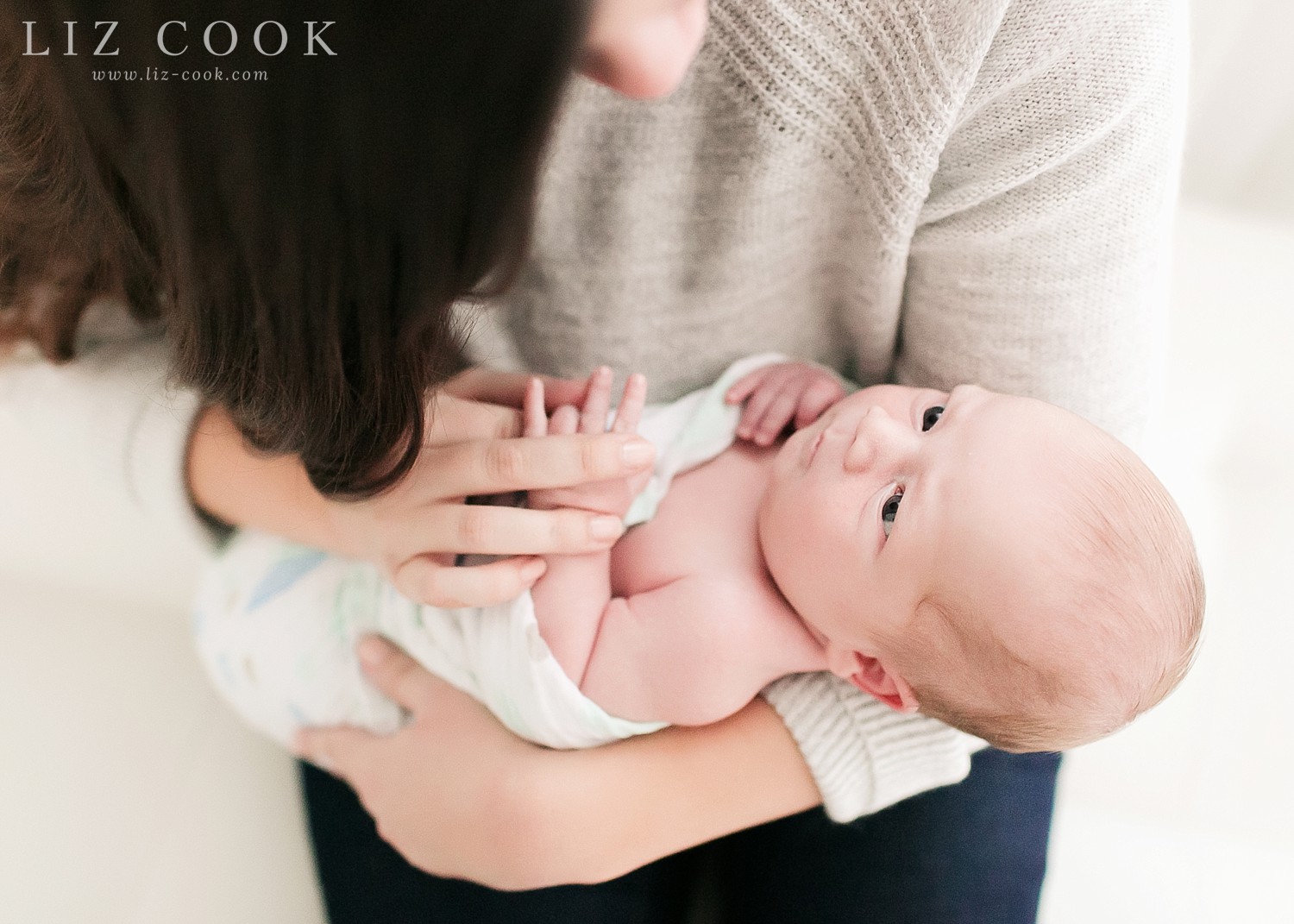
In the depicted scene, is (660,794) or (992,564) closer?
(992,564)

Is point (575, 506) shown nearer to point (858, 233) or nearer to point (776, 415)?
point (776, 415)

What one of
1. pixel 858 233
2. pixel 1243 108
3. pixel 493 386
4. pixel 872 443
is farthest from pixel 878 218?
pixel 1243 108

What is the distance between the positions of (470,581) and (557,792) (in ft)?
0.72

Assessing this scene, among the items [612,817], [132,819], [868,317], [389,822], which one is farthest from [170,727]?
[868,317]

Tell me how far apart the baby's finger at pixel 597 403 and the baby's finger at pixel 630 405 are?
0.5 inches

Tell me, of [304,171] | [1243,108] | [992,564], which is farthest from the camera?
[1243,108]

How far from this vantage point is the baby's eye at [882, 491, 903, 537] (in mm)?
684

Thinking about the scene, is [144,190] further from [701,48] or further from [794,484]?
[794,484]

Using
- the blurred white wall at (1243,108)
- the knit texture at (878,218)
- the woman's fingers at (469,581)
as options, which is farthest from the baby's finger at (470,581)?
the blurred white wall at (1243,108)

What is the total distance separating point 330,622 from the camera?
0.83 metres

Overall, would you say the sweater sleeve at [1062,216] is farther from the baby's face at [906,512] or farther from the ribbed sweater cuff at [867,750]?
the ribbed sweater cuff at [867,750]

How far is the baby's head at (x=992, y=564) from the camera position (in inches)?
23.7

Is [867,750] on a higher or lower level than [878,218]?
lower

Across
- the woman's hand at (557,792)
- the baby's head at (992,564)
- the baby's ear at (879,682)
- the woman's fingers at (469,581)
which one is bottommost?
the woman's hand at (557,792)
